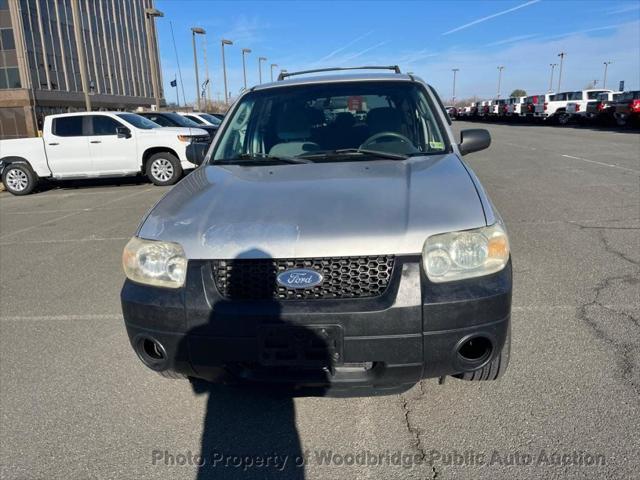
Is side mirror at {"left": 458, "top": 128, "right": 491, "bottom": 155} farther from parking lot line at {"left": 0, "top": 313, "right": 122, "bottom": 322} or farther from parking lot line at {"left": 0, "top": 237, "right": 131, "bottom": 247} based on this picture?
parking lot line at {"left": 0, "top": 237, "right": 131, "bottom": 247}

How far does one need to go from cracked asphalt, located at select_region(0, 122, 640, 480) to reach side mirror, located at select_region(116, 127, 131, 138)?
8.06 m

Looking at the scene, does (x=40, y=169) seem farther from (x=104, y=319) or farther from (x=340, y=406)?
(x=340, y=406)

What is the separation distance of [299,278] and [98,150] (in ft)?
39.1

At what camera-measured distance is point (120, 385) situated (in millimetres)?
3338

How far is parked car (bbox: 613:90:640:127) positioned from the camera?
23.7m

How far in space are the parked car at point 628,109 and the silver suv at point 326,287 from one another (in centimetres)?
2530

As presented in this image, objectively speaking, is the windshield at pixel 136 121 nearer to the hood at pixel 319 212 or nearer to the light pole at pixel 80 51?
the light pole at pixel 80 51

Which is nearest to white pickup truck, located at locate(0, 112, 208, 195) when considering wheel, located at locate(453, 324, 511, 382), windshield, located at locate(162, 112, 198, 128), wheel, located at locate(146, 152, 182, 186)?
wheel, located at locate(146, 152, 182, 186)

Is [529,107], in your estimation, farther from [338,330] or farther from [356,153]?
[338,330]

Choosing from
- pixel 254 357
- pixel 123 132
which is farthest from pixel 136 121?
pixel 254 357

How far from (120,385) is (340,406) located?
55.4 inches

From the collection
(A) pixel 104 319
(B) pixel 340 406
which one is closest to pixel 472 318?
(B) pixel 340 406

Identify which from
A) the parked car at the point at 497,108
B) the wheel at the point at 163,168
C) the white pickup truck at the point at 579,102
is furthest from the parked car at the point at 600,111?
the wheel at the point at 163,168

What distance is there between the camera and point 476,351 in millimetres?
2500
